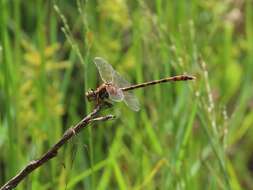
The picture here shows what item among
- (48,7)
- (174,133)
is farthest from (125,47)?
(174,133)

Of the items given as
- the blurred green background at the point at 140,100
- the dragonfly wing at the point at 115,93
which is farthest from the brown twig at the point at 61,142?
the blurred green background at the point at 140,100

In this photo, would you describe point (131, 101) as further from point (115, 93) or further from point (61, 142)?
point (61, 142)

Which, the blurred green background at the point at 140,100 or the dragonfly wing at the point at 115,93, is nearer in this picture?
the dragonfly wing at the point at 115,93

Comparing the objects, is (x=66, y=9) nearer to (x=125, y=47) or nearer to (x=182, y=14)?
(x=125, y=47)

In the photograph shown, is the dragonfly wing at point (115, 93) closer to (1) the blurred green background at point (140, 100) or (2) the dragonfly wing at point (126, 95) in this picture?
(2) the dragonfly wing at point (126, 95)

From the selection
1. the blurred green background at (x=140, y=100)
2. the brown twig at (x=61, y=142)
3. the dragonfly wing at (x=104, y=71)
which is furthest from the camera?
the blurred green background at (x=140, y=100)

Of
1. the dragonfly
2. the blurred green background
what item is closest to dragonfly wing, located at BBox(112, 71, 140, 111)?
the dragonfly

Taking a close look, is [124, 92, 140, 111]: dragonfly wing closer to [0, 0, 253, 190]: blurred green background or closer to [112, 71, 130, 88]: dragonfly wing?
[112, 71, 130, 88]: dragonfly wing
